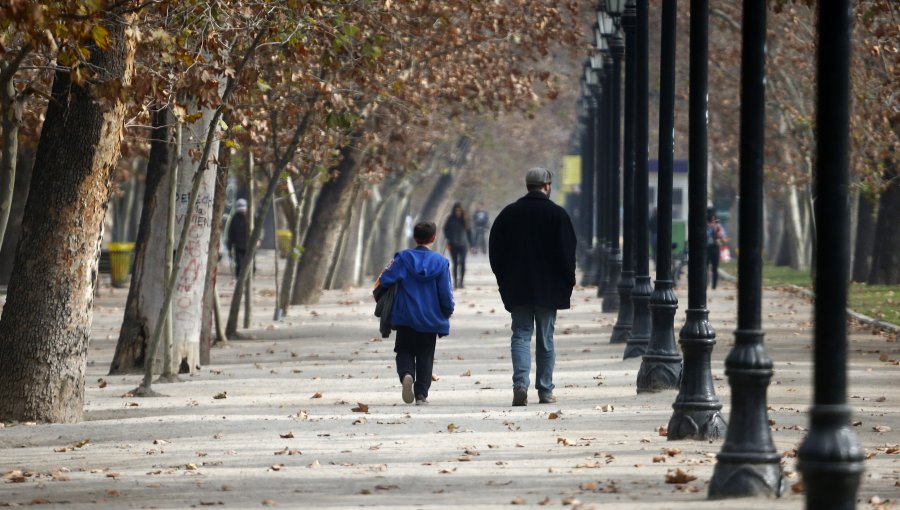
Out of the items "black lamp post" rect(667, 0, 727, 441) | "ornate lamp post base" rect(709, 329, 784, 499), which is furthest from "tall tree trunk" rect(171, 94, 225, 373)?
"ornate lamp post base" rect(709, 329, 784, 499)

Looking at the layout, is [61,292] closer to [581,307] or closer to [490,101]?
[490,101]

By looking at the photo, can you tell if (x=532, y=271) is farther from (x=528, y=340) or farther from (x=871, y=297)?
(x=871, y=297)

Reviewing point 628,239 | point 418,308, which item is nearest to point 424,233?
point 418,308

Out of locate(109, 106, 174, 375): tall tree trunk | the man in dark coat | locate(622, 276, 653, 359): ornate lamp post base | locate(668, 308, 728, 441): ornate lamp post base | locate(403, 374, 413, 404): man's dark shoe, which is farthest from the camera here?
locate(622, 276, 653, 359): ornate lamp post base

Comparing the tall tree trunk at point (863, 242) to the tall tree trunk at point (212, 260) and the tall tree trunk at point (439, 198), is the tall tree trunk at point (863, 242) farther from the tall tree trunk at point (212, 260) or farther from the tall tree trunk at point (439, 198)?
the tall tree trunk at point (212, 260)

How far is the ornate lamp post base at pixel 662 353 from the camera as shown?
14.6m

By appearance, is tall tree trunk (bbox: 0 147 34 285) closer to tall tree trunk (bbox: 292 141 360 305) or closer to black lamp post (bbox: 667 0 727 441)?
tall tree trunk (bbox: 292 141 360 305)

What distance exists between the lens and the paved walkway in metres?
8.80

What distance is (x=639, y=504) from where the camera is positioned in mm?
8133

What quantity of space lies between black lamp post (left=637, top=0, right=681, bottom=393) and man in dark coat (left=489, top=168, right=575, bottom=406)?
1164mm

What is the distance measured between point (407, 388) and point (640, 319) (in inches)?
201

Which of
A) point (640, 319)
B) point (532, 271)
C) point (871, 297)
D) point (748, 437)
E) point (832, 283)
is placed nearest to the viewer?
point (832, 283)

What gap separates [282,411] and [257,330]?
11931 millimetres

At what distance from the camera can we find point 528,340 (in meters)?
13.6
